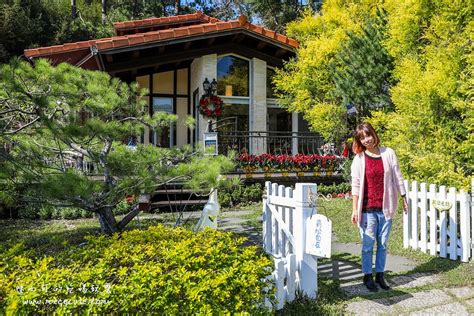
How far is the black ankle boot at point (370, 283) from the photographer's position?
349cm

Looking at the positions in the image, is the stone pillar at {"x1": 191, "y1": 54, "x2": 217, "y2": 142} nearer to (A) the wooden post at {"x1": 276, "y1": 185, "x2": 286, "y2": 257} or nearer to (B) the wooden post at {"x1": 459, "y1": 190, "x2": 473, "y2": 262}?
(A) the wooden post at {"x1": 276, "y1": 185, "x2": 286, "y2": 257}

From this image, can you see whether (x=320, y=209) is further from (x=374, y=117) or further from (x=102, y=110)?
(x=102, y=110)

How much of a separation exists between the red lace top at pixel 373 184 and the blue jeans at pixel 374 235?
88 millimetres

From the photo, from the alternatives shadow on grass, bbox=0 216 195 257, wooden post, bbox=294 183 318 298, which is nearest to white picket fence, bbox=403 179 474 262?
wooden post, bbox=294 183 318 298

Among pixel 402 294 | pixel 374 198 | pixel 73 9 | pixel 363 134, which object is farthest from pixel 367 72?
pixel 73 9

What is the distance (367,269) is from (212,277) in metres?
1.85

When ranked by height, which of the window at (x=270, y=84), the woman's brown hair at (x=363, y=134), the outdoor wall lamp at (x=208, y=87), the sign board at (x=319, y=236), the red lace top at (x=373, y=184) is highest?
the window at (x=270, y=84)

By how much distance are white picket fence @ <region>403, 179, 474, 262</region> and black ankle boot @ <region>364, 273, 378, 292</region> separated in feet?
4.78

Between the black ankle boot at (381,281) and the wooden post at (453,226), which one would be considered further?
the wooden post at (453,226)

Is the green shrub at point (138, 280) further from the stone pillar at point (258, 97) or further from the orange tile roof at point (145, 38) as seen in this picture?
the stone pillar at point (258, 97)

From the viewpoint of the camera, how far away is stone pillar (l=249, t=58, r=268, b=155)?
11562 mm

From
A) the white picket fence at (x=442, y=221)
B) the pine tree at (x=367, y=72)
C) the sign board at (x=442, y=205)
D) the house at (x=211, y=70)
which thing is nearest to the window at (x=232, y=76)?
the house at (x=211, y=70)

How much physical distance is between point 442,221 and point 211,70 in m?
8.12

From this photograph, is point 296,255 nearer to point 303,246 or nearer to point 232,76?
point 303,246
